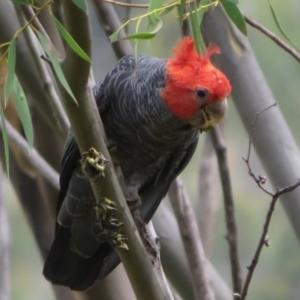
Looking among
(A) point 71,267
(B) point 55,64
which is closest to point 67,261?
(A) point 71,267

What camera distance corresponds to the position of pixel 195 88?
1.18 metres

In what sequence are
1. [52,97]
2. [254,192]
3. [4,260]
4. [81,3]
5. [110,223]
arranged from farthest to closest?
[254,192] < [4,260] < [52,97] < [110,223] < [81,3]

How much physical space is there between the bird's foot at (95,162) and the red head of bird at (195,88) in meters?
0.33

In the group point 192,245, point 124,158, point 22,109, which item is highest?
point 22,109

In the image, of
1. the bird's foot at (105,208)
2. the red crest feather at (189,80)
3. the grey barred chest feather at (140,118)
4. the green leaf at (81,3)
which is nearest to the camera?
the green leaf at (81,3)

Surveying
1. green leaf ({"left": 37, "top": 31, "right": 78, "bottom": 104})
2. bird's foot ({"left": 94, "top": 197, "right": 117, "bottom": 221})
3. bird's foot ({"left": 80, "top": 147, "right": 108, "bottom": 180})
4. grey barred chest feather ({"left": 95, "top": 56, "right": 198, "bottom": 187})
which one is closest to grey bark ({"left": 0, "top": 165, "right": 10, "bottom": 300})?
grey barred chest feather ({"left": 95, "top": 56, "right": 198, "bottom": 187})

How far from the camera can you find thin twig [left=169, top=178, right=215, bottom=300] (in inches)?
53.6

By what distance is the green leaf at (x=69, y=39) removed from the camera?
710 mm

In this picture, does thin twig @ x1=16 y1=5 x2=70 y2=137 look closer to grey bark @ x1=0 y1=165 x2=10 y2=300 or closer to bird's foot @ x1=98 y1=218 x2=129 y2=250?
bird's foot @ x1=98 y1=218 x2=129 y2=250

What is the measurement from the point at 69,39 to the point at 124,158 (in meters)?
0.75

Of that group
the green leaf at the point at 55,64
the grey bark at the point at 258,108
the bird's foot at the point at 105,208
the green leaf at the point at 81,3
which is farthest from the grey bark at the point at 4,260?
the green leaf at the point at 81,3

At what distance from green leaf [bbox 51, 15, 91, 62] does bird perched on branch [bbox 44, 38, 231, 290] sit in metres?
0.30

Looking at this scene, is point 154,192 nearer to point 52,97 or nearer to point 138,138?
point 138,138

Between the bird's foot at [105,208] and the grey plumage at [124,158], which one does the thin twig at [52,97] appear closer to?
the grey plumage at [124,158]
